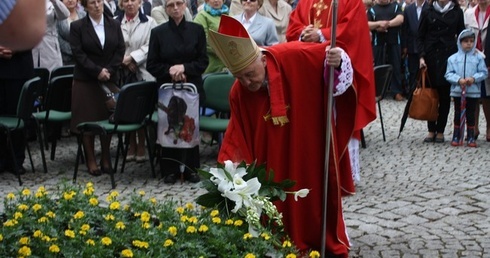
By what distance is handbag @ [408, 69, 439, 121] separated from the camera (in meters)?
10.8

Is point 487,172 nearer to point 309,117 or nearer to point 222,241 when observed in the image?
point 309,117

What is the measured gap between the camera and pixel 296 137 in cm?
527

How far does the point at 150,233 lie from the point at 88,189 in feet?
3.17

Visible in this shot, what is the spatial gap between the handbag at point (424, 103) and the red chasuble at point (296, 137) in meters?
5.55

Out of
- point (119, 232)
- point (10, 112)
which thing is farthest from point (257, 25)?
point (119, 232)

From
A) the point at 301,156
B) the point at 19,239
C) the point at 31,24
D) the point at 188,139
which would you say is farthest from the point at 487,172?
the point at 31,24

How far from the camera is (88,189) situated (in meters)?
5.31

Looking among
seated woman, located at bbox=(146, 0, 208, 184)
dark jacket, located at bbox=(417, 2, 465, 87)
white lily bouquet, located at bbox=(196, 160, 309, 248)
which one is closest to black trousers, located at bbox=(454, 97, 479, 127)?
dark jacket, located at bbox=(417, 2, 465, 87)

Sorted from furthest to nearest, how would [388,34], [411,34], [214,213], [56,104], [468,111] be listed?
1. [388,34]
2. [411,34]
3. [468,111]
4. [56,104]
5. [214,213]

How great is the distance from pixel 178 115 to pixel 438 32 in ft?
14.1

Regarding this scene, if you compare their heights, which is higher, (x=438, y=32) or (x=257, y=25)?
(x=257, y=25)

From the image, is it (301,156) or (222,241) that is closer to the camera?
(222,241)

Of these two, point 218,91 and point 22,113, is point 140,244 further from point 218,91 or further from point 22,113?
point 218,91

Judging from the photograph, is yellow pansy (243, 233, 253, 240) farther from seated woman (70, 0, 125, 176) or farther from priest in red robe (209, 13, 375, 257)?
seated woman (70, 0, 125, 176)
